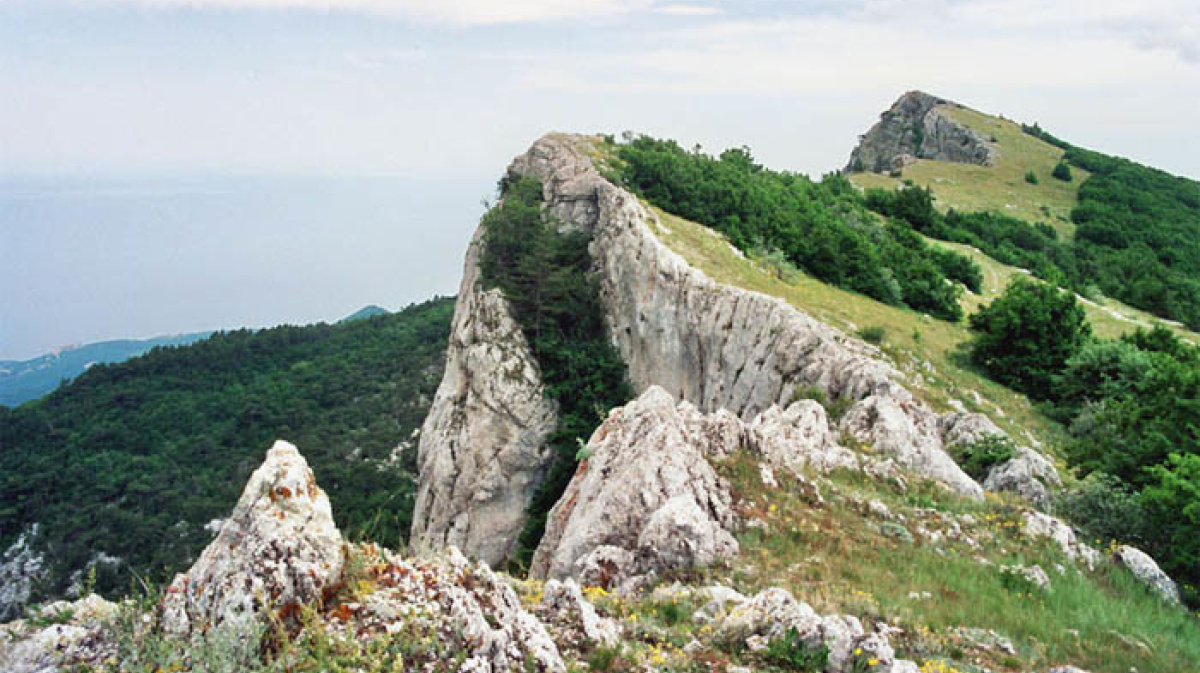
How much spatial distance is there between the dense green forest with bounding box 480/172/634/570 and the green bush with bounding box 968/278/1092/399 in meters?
14.0

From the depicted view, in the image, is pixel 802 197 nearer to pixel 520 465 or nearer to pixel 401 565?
pixel 520 465

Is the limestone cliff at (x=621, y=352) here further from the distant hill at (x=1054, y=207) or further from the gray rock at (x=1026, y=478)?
the distant hill at (x=1054, y=207)

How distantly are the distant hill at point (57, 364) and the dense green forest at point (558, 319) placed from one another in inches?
4963

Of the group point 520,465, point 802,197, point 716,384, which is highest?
point 802,197

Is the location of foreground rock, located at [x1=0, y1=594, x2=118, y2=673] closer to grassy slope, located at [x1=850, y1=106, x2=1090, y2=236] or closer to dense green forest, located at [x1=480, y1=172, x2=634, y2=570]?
dense green forest, located at [x1=480, y1=172, x2=634, y2=570]

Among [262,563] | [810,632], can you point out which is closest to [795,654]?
[810,632]

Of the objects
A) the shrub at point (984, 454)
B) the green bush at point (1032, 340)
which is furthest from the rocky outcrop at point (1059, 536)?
the green bush at point (1032, 340)

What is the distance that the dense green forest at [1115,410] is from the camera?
11.0 m

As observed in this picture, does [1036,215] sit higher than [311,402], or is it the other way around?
[1036,215]

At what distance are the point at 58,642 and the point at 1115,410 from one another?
20118 millimetres

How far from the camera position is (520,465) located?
2886cm

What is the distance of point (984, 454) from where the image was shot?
14.6 m

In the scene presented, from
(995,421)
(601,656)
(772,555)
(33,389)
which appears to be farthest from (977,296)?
(33,389)

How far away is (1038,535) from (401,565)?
10118 mm
